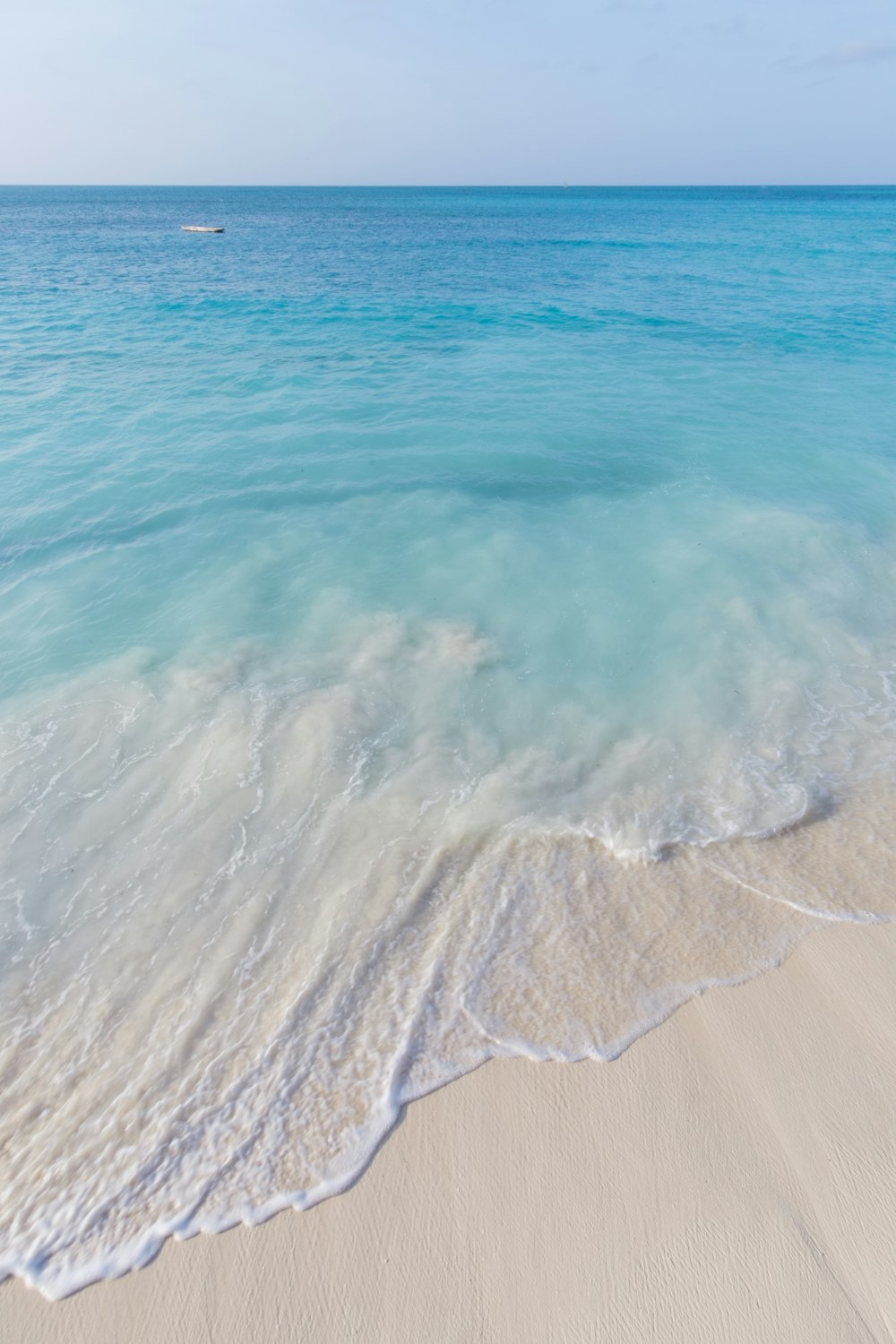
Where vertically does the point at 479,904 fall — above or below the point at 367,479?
below

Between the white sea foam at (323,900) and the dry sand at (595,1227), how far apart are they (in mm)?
210

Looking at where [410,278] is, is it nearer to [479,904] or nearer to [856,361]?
[856,361]

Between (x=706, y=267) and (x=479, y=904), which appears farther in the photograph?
(x=706, y=267)

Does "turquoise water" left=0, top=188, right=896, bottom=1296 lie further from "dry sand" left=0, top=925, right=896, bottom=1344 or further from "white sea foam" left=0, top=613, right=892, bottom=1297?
"dry sand" left=0, top=925, right=896, bottom=1344

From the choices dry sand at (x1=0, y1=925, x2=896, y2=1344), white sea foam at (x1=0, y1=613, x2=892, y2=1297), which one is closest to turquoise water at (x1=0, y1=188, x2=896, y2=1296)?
white sea foam at (x1=0, y1=613, x2=892, y2=1297)

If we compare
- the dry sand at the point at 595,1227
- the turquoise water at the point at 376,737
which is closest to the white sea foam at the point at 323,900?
the turquoise water at the point at 376,737

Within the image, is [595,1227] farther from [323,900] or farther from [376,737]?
[376,737]

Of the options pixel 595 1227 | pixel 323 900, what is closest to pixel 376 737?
pixel 323 900

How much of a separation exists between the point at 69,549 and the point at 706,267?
40.3m

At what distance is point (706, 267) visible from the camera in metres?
39.2

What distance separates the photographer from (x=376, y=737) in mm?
7547

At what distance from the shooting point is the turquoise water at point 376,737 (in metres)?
4.75

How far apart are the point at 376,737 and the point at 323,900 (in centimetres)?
208

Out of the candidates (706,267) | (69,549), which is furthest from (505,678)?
(706,267)
